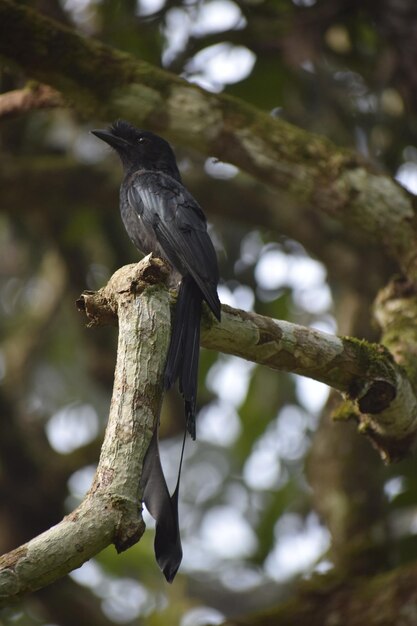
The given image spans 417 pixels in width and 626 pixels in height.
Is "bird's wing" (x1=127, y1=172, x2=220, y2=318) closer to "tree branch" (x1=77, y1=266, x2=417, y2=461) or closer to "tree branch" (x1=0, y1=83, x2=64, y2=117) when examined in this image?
"tree branch" (x1=77, y1=266, x2=417, y2=461)

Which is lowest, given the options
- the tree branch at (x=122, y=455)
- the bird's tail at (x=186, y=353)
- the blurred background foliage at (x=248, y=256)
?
the blurred background foliage at (x=248, y=256)

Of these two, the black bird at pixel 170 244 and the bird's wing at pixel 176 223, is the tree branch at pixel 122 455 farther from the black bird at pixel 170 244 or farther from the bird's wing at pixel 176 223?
the bird's wing at pixel 176 223

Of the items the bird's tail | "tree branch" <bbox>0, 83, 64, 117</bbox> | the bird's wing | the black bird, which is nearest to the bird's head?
the black bird

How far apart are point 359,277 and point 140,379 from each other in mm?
3420

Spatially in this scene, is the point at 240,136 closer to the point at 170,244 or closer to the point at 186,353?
the point at 170,244

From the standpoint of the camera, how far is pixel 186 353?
2.91m

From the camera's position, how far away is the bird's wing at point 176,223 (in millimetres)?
3488

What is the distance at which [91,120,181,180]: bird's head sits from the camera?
4.26 meters

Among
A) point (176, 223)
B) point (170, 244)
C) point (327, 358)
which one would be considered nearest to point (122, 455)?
point (327, 358)

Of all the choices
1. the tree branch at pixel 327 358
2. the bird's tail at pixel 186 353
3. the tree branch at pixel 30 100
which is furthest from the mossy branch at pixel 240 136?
the bird's tail at pixel 186 353

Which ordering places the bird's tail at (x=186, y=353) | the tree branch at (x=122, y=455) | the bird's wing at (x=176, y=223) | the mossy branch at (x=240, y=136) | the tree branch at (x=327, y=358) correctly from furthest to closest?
the mossy branch at (x=240, y=136)
the bird's wing at (x=176, y=223)
the tree branch at (x=327, y=358)
the bird's tail at (x=186, y=353)
the tree branch at (x=122, y=455)

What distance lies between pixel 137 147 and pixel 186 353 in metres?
1.70

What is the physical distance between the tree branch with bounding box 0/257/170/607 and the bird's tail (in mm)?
37

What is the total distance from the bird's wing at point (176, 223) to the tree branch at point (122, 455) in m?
0.36
